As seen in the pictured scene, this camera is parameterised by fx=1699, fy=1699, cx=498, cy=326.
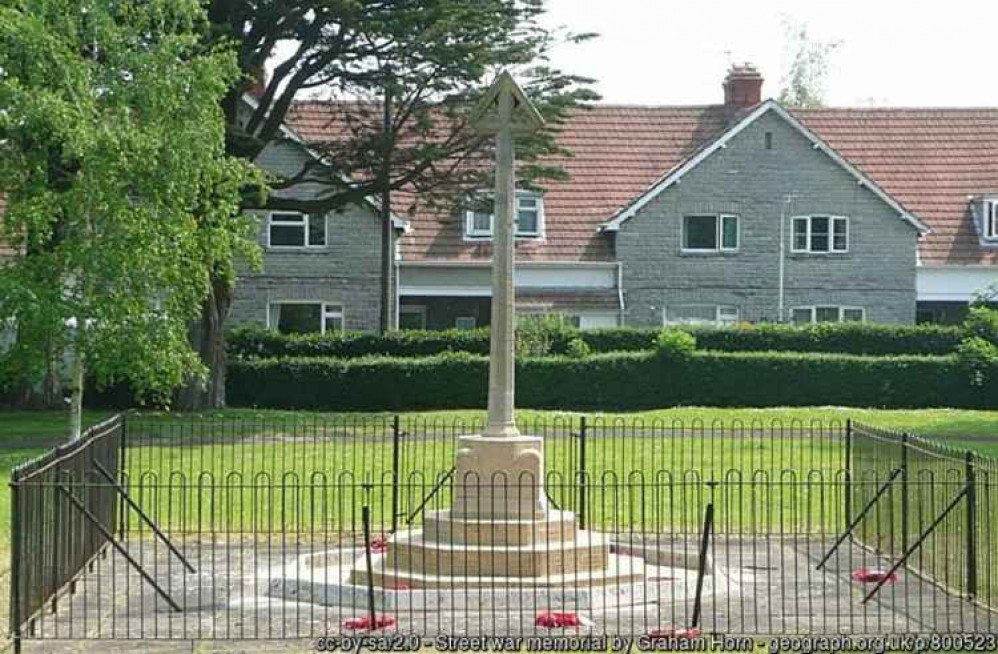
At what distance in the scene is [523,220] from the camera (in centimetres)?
5038

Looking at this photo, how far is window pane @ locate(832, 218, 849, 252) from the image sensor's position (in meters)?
49.8

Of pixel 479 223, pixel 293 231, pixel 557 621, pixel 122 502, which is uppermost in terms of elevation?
pixel 479 223

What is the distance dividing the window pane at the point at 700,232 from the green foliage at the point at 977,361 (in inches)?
459

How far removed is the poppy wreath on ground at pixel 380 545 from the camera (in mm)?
16125

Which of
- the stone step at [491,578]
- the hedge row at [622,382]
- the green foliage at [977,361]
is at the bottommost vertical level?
the stone step at [491,578]

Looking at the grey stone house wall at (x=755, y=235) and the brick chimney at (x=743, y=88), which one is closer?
the grey stone house wall at (x=755, y=235)

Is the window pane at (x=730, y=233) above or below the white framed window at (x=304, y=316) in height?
above

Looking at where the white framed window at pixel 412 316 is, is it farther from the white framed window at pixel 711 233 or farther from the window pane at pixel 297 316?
the white framed window at pixel 711 233

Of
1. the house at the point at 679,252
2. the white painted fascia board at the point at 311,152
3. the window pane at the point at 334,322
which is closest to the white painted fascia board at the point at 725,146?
the house at the point at 679,252

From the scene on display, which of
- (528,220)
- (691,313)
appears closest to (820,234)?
(691,313)

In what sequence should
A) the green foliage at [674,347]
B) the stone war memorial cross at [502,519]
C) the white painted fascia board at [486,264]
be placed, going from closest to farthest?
the stone war memorial cross at [502,519]
the green foliage at [674,347]
the white painted fascia board at [486,264]

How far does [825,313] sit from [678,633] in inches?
1502

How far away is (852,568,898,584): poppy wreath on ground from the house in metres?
31.8

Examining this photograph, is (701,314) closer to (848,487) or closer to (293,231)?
(293,231)
